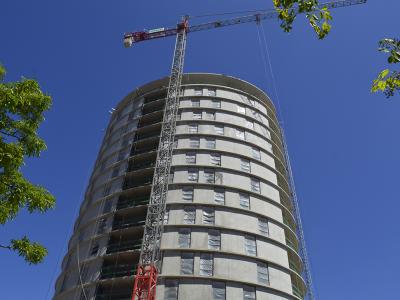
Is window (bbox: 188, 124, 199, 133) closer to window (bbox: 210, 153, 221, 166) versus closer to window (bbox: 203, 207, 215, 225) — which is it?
window (bbox: 210, 153, 221, 166)

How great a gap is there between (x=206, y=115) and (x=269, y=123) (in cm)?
935

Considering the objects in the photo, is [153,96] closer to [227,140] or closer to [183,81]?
[183,81]

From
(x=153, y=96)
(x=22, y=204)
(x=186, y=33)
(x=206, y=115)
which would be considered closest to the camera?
(x=22, y=204)

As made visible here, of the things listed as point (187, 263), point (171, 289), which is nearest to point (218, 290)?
point (187, 263)

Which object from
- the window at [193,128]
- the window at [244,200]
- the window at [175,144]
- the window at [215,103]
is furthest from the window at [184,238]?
the window at [215,103]

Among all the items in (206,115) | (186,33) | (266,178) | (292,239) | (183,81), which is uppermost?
(186,33)

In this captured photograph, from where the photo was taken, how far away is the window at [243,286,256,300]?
27.9 meters

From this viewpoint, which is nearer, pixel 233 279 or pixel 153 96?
pixel 233 279

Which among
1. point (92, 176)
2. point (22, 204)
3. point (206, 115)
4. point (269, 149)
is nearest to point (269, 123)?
point (269, 149)

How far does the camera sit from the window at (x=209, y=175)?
3476 cm

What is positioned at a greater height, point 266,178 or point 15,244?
point 266,178

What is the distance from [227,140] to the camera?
38562 millimetres

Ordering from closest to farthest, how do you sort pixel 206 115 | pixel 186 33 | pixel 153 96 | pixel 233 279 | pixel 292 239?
pixel 233 279, pixel 292 239, pixel 206 115, pixel 153 96, pixel 186 33

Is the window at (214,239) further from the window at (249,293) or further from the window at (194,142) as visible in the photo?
the window at (194,142)
